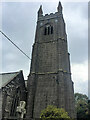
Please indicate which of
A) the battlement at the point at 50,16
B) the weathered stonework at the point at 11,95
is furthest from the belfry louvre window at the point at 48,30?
the weathered stonework at the point at 11,95

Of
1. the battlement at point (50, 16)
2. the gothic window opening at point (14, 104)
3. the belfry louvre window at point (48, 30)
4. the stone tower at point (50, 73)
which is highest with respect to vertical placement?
the battlement at point (50, 16)

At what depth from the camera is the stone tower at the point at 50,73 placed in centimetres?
2500

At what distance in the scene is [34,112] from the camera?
24.8m

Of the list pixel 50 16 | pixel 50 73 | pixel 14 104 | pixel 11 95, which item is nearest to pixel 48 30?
pixel 50 16

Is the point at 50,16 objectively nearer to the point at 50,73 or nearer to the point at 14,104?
the point at 50,73

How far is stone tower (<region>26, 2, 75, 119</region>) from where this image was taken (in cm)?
2500

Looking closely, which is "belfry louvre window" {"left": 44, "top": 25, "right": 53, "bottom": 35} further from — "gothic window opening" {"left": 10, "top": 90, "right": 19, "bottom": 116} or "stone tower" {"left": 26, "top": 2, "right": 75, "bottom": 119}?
"gothic window opening" {"left": 10, "top": 90, "right": 19, "bottom": 116}

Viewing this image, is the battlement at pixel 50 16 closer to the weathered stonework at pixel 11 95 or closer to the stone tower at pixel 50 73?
the stone tower at pixel 50 73

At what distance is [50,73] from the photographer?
2853 cm

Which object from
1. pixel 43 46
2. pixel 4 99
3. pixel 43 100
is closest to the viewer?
pixel 4 99

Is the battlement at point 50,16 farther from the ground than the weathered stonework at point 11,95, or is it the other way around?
the battlement at point 50,16

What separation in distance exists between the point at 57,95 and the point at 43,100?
9.88ft

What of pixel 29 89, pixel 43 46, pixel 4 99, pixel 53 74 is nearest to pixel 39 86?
pixel 29 89

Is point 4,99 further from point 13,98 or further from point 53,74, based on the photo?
point 53,74
